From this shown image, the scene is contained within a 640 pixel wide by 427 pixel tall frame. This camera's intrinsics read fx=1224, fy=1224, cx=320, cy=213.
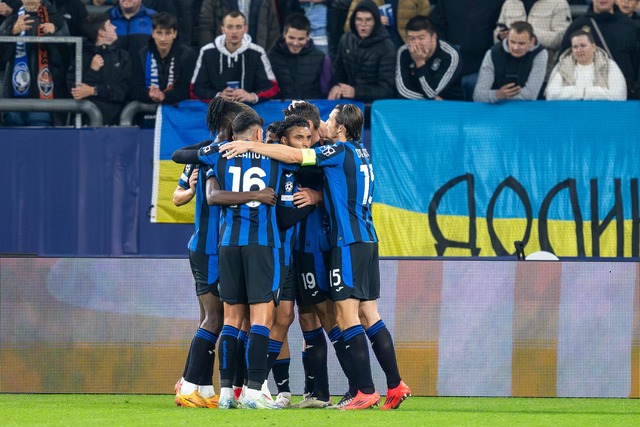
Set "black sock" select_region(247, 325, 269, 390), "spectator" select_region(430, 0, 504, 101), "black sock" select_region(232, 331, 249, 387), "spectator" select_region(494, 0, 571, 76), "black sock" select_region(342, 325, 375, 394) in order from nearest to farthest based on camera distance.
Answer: "black sock" select_region(247, 325, 269, 390) → "black sock" select_region(342, 325, 375, 394) → "black sock" select_region(232, 331, 249, 387) → "spectator" select_region(494, 0, 571, 76) → "spectator" select_region(430, 0, 504, 101)

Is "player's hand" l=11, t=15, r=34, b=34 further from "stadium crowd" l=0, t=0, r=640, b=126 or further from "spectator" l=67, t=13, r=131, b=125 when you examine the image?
"spectator" l=67, t=13, r=131, b=125

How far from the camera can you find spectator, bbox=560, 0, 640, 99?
13328 mm

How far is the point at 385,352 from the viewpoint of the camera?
26.8 feet

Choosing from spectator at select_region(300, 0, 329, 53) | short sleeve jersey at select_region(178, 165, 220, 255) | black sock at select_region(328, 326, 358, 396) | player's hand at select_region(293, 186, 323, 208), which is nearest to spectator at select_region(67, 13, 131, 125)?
spectator at select_region(300, 0, 329, 53)

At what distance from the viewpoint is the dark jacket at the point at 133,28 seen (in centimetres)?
1380

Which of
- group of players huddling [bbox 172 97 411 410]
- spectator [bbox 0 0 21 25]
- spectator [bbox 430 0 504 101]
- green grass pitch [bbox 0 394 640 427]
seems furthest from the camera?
spectator [bbox 0 0 21 25]

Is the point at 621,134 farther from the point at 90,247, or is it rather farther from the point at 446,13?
the point at 90,247

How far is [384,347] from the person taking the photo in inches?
322

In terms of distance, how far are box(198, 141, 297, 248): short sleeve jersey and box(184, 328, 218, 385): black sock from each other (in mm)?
788

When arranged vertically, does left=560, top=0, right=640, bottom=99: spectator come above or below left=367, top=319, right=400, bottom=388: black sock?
above

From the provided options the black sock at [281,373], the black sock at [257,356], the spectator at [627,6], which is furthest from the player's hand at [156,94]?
the black sock at [257,356]

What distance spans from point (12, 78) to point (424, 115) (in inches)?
178

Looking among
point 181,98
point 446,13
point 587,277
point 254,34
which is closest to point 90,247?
point 181,98

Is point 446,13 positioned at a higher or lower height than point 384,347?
higher
